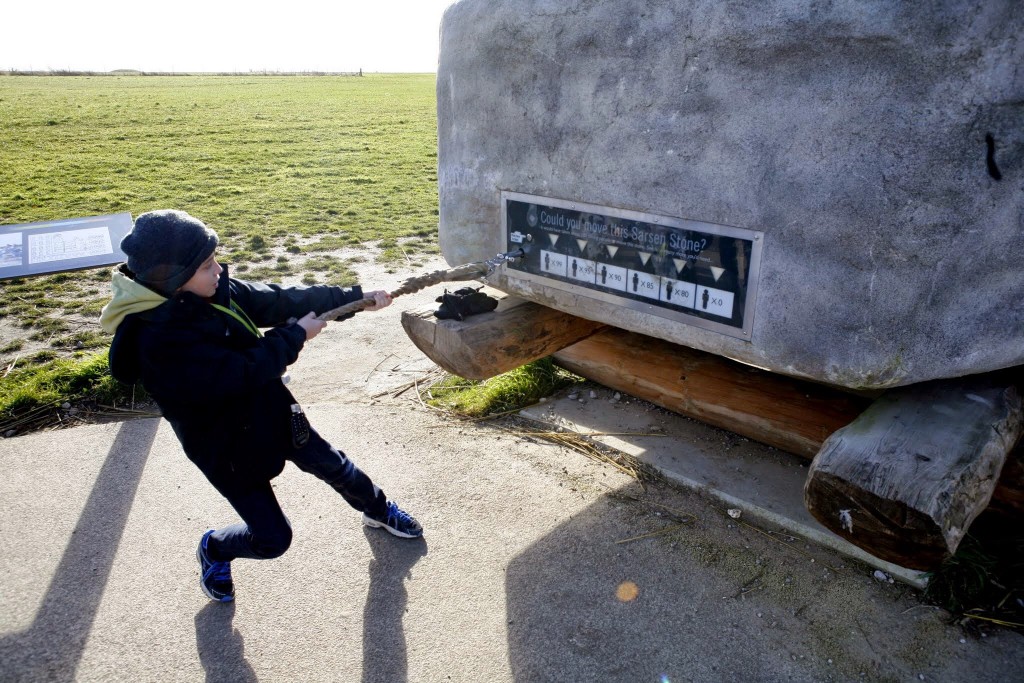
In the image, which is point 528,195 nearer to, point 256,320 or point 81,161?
point 256,320

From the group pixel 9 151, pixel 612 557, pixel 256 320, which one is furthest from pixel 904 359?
pixel 9 151

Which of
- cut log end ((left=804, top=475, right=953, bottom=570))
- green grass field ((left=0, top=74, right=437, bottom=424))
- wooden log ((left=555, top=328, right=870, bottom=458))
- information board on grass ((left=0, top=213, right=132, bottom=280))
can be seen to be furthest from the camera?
green grass field ((left=0, top=74, right=437, bottom=424))

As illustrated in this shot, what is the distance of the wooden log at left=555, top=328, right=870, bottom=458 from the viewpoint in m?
3.36

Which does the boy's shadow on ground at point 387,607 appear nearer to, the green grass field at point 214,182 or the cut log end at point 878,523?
the cut log end at point 878,523

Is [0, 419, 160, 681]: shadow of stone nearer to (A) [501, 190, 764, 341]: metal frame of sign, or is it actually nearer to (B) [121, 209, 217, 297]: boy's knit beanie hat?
(B) [121, 209, 217, 297]: boy's knit beanie hat

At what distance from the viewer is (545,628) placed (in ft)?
8.81

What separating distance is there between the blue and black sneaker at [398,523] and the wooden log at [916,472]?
1595mm

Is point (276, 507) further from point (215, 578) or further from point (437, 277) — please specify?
point (437, 277)

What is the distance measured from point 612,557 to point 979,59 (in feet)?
6.78

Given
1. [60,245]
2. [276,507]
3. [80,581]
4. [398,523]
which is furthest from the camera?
[60,245]

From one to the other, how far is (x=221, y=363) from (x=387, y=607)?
3.59 ft

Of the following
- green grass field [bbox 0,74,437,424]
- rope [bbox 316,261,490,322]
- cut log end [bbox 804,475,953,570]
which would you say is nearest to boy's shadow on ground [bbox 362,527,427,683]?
rope [bbox 316,261,490,322]

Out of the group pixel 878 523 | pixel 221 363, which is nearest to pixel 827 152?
pixel 878 523

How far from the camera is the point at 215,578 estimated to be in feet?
9.42
